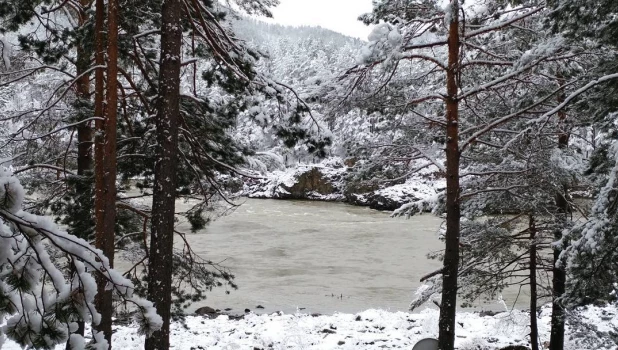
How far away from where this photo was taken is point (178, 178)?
733cm

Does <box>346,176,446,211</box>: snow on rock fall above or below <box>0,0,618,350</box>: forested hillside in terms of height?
below

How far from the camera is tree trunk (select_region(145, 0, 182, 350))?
15.5 feet

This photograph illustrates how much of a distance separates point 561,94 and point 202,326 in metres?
9.02

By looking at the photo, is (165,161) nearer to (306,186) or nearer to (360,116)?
(360,116)

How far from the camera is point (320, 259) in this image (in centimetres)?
1922

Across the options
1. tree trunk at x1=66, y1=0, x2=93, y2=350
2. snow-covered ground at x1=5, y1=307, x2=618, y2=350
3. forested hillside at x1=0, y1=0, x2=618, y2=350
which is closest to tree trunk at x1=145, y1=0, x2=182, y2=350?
forested hillside at x1=0, y1=0, x2=618, y2=350

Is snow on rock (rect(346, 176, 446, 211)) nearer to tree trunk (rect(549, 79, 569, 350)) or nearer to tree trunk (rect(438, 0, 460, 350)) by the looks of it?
tree trunk (rect(549, 79, 569, 350))

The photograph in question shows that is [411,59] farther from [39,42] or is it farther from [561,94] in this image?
[39,42]

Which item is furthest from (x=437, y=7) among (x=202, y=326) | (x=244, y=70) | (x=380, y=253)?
(x=380, y=253)

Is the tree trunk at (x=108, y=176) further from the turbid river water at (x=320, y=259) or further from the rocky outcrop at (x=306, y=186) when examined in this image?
the rocky outcrop at (x=306, y=186)

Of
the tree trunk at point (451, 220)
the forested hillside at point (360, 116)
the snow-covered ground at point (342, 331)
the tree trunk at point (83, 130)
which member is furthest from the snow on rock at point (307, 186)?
the tree trunk at point (451, 220)

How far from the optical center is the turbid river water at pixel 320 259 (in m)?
14.7

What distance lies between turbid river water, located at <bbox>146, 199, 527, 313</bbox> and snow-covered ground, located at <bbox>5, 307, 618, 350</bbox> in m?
1.70

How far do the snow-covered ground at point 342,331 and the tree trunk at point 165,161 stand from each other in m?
4.74
